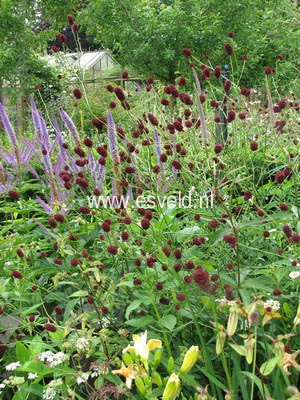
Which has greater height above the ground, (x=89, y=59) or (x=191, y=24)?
(x=191, y=24)

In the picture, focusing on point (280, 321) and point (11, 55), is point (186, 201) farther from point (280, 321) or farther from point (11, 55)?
point (11, 55)

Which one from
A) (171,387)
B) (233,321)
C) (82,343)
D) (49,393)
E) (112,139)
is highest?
(112,139)

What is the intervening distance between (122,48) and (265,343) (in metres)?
7.79

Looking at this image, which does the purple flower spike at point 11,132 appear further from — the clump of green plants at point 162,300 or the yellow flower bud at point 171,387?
the yellow flower bud at point 171,387

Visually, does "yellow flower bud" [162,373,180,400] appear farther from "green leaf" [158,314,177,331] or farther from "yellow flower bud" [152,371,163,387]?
"green leaf" [158,314,177,331]

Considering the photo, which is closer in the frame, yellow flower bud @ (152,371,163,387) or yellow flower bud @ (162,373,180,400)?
yellow flower bud @ (162,373,180,400)

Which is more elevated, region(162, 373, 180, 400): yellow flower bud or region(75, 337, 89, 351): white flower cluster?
region(162, 373, 180, 400): yellow flower bud

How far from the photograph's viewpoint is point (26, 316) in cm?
180

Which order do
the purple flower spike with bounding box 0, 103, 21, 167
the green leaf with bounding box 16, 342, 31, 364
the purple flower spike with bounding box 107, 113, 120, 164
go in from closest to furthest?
the green leaf with bounding box 16, 342, 31, 364, the purple flower spike with bounding box 107, 113, 120, 164, the purple flower spike with bounding box 0, 103, 21, 167

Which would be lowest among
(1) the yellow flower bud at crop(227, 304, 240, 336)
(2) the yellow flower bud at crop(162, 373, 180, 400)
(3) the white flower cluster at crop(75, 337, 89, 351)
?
(3) the white flower cluster at crop(75, 337, 89, 351)

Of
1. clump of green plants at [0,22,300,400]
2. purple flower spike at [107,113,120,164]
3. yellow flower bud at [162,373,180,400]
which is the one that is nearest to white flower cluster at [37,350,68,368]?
clump of green plants at [0,22,300,400]

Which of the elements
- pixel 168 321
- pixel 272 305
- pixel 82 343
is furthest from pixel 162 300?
pixel 272 305

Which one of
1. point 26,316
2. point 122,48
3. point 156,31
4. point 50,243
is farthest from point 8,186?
point 122,48

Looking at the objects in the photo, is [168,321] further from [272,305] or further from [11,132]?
[11,132]
